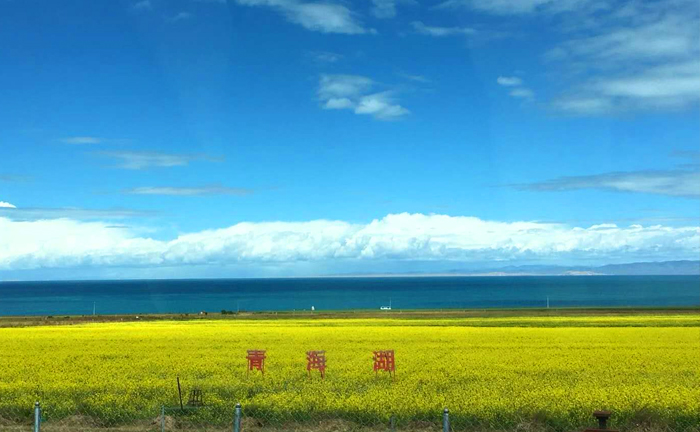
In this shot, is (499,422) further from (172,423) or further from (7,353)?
(7,353)

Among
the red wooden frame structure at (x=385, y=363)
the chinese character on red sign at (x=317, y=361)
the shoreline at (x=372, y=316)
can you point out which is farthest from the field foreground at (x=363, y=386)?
the shoreline at (x=372, y=316)

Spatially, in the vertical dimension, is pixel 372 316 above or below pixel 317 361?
below

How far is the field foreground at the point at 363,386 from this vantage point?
1384 centimetres

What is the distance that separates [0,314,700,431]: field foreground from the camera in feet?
45.4

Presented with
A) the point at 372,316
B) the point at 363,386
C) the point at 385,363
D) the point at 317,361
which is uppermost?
the point at 317,361

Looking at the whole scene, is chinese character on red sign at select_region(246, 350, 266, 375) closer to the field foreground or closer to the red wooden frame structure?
the field foreground

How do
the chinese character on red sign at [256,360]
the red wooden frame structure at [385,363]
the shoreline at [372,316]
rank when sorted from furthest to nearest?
the shoreline at [372,316] → the chinese character on red sign at [256,360] → the red wooden frame structure at [385,363]

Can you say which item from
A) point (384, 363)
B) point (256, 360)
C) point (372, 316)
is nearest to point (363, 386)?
point (384, 363)

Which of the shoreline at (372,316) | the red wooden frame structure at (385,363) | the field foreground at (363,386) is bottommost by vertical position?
the shoreline at (372,316)

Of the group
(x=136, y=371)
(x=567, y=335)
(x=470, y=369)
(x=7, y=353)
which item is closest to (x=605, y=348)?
(x=567, y=335)

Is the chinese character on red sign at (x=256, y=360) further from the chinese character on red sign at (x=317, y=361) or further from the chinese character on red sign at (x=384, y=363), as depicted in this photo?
the chinese character on red sign at (x=384, y=363)

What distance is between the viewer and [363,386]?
57.5 feet

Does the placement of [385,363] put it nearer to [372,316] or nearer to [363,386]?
[363,386]

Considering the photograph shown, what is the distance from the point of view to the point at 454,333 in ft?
117
